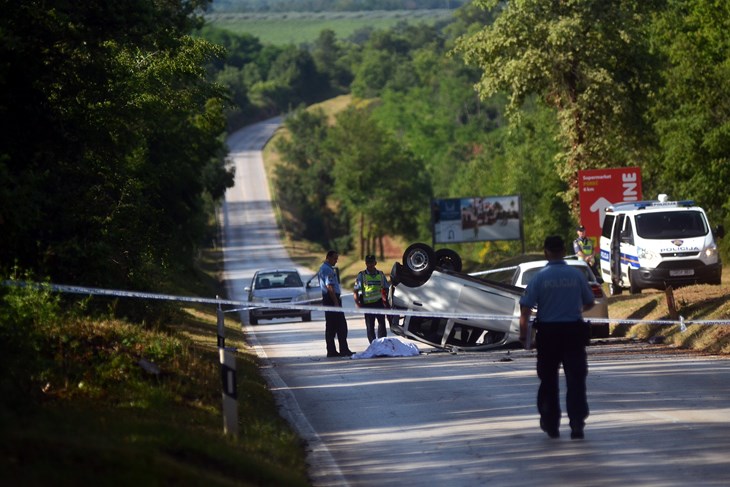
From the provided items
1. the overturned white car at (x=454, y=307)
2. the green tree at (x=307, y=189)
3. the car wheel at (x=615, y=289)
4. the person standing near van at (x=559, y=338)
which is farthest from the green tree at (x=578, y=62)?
the green tree at (x=307, y=189)

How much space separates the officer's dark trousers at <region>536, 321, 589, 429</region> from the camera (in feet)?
38.9

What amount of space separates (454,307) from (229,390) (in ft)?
35.2

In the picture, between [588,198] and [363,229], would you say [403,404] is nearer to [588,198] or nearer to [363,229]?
[588,198]

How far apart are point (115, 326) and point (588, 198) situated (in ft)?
81.8

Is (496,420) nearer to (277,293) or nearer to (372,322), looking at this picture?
(372,322)

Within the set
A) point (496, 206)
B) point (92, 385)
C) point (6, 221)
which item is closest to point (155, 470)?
point (92, 385)

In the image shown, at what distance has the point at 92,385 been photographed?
13266mm

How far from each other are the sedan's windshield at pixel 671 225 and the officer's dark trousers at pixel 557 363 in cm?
1821

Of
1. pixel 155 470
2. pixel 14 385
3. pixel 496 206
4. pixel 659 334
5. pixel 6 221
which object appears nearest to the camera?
pixel 155 470

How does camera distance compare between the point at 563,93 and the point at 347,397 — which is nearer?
the point at 347,397

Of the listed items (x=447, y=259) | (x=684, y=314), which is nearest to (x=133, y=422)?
(x=447, y=259)

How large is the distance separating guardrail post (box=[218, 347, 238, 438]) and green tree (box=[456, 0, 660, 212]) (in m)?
30.6

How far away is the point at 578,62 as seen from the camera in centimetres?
4219

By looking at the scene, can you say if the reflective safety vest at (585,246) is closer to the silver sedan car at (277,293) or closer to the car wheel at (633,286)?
the car wheel at (633,286)
